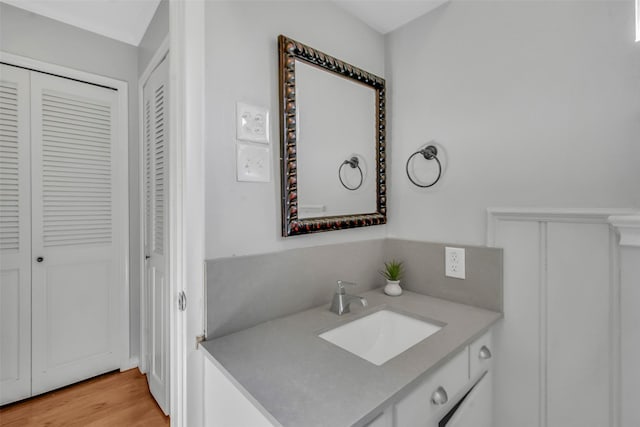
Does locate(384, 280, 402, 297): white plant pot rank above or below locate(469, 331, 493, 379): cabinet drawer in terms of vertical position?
above

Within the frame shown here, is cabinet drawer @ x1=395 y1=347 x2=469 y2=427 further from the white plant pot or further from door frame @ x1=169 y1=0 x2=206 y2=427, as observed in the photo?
door frame @ x1=169 y1=0 x2=206 y2=427

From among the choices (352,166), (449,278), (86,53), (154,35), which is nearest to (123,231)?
(86,53)

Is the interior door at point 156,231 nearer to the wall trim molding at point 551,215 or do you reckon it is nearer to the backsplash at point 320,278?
the backsplash at point 320,278

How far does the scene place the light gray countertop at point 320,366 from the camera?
2.13 feet

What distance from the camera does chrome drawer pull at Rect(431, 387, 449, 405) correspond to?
0.83 metres

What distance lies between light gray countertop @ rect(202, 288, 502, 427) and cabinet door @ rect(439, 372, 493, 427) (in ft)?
0.74

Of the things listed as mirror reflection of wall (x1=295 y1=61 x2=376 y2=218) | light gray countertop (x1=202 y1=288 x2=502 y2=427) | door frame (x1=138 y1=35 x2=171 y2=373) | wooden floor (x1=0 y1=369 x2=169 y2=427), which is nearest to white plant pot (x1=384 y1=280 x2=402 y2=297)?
light gray countertop (x1=202 y1=288 x2=502 y2=427)

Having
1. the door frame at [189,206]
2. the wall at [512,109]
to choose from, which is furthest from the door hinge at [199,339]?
the wall at [512,109]

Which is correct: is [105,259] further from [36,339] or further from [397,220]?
[397,220]

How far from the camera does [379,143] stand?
62.1 inches

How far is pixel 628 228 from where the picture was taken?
807mm

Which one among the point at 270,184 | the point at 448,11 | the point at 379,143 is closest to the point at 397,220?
the point at 379,143

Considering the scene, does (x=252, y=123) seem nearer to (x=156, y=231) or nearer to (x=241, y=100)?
(x=241, y=100)

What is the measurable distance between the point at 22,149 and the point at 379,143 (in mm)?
2230
